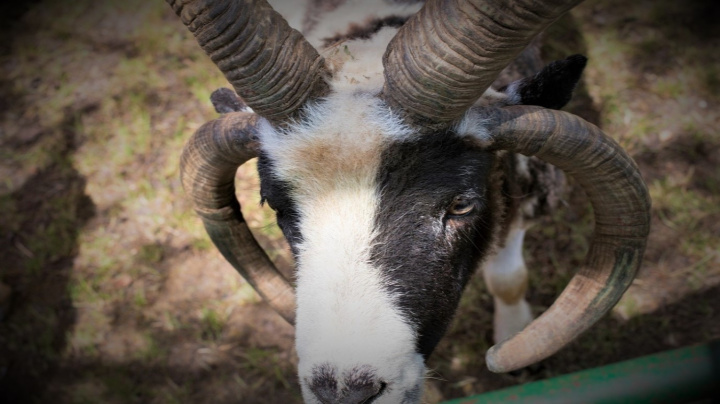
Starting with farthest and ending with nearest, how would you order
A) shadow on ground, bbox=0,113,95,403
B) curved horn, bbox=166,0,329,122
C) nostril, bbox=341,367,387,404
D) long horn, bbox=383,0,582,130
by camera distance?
shadow on ground, bbox=0,113,95,403 < nostril, bbox=341,367,387,404 < curved horn, bbox=166,0,329,122 < long horn, bbox=383,0,582,130

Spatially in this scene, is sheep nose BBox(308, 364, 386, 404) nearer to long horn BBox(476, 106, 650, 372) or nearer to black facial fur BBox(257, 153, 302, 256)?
black facial fur BBox(257, 153, 302, 256)

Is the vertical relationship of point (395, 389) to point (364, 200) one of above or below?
below

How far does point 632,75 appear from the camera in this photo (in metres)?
5.63

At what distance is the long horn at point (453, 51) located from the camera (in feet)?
6.13

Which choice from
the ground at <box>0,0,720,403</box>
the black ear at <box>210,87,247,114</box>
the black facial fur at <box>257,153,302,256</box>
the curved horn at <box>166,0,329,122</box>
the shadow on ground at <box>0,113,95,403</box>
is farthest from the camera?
the shadow on ground at <box>0,113,95,403</box>

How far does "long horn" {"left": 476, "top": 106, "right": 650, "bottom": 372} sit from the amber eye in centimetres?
28

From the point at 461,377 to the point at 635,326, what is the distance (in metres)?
1.41

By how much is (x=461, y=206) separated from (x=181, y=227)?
352cm

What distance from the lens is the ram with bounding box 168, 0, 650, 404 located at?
2145mm

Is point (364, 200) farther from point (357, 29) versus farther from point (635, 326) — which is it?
point (635, 326)

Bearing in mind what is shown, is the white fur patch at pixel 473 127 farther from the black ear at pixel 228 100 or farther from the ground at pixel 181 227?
the ground at pixel 181 227

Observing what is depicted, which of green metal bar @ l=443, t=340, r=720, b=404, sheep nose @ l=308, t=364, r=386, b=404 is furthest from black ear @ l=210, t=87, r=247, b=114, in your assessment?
green metal bar @ l=443, t=340, r=720, b=404

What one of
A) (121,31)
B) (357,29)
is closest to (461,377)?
(357,29)

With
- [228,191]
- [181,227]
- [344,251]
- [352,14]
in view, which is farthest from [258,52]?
[181,227]
